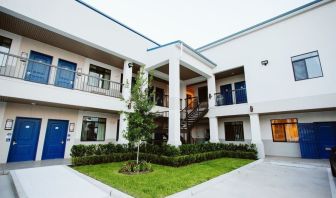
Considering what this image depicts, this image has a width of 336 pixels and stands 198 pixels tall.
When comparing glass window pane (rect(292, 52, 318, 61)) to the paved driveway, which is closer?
the paved driveway

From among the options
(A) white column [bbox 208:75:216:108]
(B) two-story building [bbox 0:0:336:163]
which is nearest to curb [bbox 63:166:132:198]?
(B) two-story building [bbox 0:0:336:163]

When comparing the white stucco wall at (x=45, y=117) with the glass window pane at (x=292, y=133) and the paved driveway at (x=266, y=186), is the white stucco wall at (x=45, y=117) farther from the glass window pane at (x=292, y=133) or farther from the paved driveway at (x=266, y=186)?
the glass window pane at (x=292, y=133)

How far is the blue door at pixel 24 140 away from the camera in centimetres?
998

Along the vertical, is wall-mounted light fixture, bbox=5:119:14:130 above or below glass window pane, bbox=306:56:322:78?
below

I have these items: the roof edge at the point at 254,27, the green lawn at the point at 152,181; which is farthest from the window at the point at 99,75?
the roof edge at the point at 254,27

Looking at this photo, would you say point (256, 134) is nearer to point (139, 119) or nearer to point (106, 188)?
point (139, 119)

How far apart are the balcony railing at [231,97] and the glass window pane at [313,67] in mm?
4916

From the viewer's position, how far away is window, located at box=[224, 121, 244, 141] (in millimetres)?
15516

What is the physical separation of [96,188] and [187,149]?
5842 millimetres

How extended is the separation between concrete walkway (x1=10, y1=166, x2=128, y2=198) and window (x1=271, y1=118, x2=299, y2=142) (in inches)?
529

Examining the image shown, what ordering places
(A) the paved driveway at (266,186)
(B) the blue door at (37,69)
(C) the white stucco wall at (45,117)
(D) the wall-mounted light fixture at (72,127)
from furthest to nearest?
(D) the wall-mounted light fixture at (72,127), (B) the blue door at (37,69), (C) the white stucco wall at (45,117), (A) the paved driveway at (266,186)

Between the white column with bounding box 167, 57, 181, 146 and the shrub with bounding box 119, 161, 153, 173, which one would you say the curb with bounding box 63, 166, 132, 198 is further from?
the white column with bounding box 167, 57, 181, 146

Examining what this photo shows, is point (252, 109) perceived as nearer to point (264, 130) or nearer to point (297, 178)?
point (264, 130)

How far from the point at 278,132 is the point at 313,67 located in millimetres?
5506
